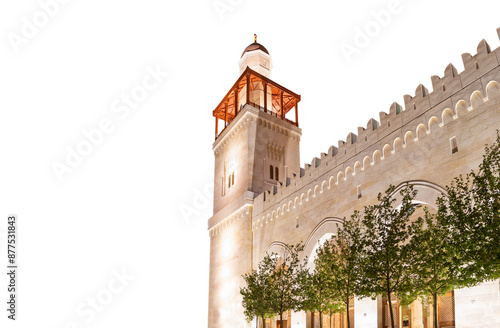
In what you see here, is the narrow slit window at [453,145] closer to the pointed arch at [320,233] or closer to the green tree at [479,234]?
the green tree at [479,234]

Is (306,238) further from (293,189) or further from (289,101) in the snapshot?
(289,101)

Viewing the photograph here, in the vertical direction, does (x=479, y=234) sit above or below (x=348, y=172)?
below

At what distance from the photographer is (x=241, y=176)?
35062 millimetres

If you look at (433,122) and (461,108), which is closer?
(461,108)

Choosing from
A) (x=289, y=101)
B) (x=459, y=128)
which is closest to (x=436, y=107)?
(x=459, y=128)

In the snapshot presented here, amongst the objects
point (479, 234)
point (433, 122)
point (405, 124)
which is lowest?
point (479, 234)

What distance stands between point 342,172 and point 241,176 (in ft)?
43.2

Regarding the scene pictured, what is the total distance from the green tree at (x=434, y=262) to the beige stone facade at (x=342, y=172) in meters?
2.12

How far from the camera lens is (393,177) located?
19.5 meters

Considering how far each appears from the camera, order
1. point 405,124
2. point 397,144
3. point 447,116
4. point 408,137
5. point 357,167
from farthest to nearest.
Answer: point 357,167 → point 397,144 → point 405,124 → point 408,137 → point 447,116

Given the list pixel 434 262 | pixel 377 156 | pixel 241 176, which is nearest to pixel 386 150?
pixel 377 156

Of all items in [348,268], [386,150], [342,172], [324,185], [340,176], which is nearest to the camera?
[348,268]

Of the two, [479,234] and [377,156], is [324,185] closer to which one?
[377,156]

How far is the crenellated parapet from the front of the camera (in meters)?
16.2
